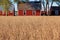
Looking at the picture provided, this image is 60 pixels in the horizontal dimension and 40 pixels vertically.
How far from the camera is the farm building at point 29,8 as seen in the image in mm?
49116

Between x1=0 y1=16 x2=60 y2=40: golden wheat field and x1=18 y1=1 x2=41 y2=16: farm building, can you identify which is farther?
x1=18 y1=1 x2=41 y2=16: farm building

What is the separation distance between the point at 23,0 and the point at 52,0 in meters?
7.12

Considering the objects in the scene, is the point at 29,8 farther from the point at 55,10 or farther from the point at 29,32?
the point at 29,32

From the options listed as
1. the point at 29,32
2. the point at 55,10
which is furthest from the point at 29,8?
the point at 29,32

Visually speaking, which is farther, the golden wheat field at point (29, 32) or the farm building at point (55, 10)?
the farm building at point (55, 10)

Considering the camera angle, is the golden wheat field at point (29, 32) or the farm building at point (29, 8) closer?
the golden wheat field at point (29, 32)

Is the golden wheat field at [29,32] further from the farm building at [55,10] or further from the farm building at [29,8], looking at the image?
the farm building at [55,10]

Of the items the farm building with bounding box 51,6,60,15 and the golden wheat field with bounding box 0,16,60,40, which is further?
the farm building with bounding box 51,6,60,15

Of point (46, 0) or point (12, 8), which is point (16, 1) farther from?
point (46, 0)

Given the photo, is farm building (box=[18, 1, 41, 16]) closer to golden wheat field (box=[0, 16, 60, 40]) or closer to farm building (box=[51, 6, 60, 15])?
farm building (box=[51, 6, 60, 15])

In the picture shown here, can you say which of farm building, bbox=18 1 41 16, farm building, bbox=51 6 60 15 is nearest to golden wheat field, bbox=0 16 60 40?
farm building, bbox=18 1 41 16

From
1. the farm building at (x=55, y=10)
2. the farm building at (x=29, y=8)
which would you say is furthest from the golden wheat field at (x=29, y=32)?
the farm building at (x=55, y=10)

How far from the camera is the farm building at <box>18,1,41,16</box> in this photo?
4912 cm

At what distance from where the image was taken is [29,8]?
165 ft
